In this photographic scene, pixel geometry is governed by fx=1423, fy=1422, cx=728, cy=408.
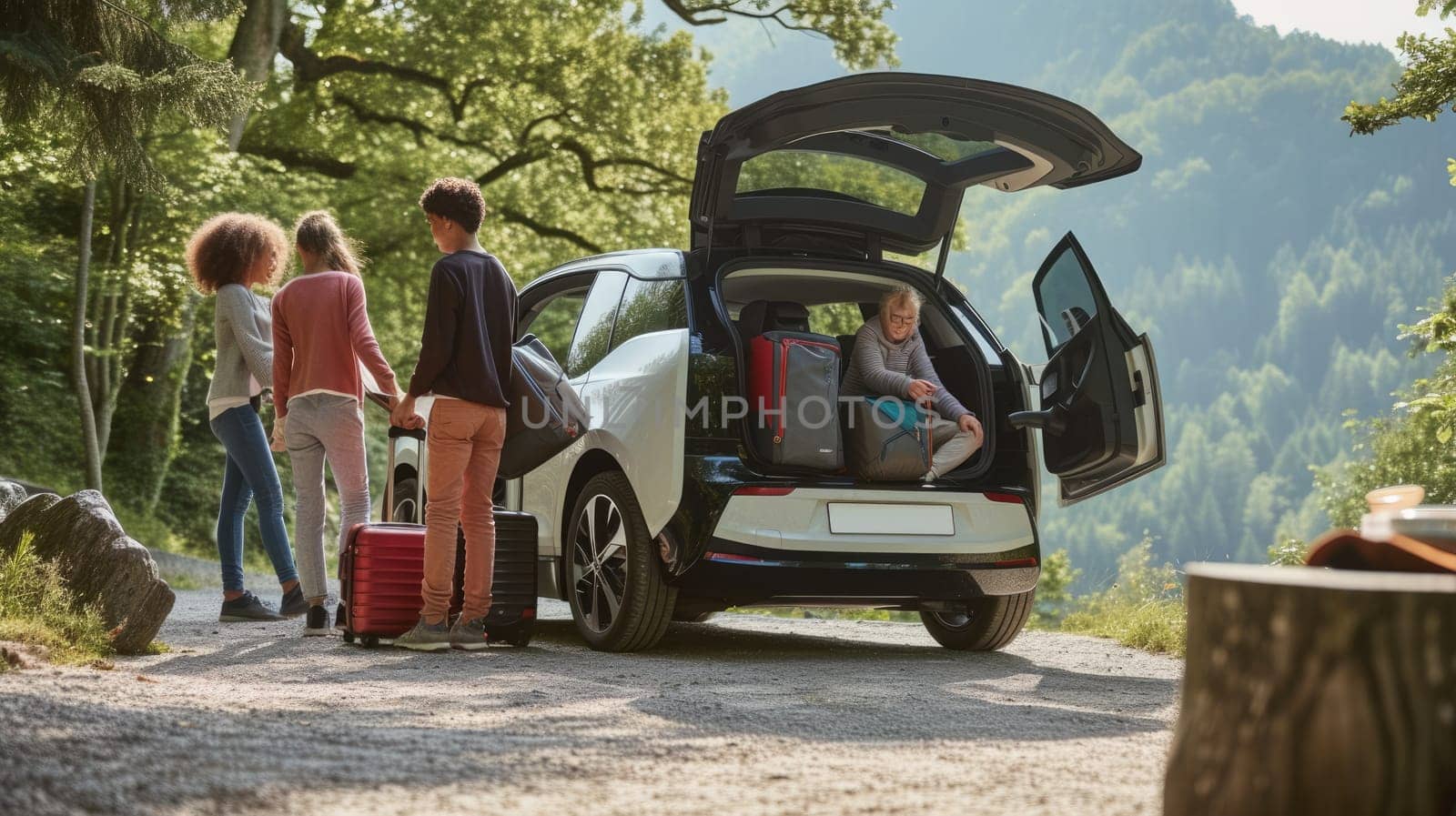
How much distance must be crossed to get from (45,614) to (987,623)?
3985 millimetres

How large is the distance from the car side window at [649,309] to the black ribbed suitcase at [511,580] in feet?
3.05

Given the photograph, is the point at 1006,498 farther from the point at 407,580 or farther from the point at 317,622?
the point at 317,622

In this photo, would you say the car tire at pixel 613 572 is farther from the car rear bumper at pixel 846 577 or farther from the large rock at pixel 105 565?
the large rock at pixel 105 565

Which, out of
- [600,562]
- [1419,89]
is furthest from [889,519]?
[1419,89]

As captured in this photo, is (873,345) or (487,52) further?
(487,52)

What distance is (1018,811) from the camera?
8.98 feet

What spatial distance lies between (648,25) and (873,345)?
18044mm

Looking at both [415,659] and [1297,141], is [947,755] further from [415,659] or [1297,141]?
[1297,141]

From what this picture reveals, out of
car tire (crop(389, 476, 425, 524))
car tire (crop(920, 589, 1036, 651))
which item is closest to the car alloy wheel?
car tire (crop(920, 589, 1036, 651))

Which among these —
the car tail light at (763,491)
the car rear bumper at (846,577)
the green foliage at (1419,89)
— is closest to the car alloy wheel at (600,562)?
the car rear bumper at (846,577)

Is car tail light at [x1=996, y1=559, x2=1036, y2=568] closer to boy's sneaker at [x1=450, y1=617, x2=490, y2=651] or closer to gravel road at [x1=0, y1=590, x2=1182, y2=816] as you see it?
gravel road at [x1=0, y1=590, x2=1182, y2=816]

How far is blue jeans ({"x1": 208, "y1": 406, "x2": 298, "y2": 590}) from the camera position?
7.07m

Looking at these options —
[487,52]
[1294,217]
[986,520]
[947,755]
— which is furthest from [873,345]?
[1294,217]

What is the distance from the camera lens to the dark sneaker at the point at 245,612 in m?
7.37
